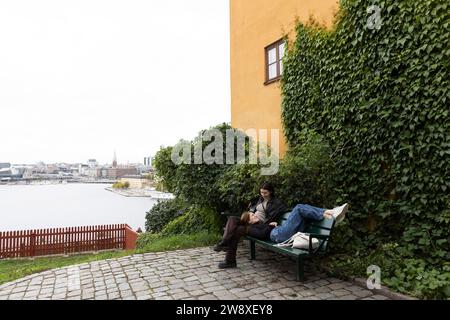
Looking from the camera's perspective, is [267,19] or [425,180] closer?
[425,180]

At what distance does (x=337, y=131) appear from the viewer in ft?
20.8

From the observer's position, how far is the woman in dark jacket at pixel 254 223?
518 centimetres

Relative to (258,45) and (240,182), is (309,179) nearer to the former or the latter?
(240,182)

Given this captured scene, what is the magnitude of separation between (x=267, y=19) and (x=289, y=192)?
235 inches

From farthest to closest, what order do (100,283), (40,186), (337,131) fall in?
(40,186) → (337,131) → (100,283)

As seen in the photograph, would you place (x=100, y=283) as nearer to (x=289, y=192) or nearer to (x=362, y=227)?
(x=289, y=192)

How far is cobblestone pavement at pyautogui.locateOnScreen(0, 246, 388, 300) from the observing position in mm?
4000

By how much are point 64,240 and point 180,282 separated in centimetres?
1331

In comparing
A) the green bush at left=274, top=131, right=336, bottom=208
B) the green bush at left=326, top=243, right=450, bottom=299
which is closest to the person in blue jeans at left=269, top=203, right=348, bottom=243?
the green bush at left=326, top=243, right=450, bottom=299

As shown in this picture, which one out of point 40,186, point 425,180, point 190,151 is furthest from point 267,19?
point 40,186

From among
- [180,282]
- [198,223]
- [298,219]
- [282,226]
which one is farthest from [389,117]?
[198,223]

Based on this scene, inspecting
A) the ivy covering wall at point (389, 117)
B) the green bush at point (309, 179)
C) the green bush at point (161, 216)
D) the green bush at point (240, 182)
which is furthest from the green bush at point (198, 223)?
the ivy covering wall at point (389, 117)

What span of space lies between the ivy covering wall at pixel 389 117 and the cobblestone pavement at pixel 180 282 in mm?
1535
